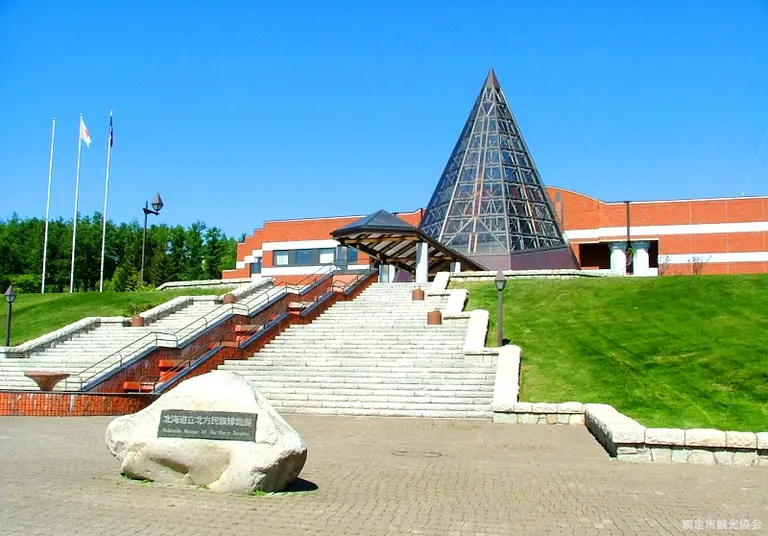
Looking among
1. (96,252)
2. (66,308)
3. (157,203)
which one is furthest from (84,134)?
(96,252)

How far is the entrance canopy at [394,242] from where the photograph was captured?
1145 inches

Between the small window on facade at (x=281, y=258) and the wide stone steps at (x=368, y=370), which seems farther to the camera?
the small window on facade at (x=281, y=258)

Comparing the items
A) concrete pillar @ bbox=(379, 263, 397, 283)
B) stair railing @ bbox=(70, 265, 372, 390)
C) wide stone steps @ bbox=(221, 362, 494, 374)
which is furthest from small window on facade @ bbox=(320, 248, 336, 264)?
wide stone steps @ bbox=(221, 362, 494, 374)

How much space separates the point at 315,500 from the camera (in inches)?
284

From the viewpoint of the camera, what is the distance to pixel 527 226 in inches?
1606

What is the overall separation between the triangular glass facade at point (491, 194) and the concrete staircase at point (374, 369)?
1546 cm

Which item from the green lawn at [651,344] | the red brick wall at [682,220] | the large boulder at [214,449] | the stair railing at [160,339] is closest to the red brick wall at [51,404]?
the stair railing at [160,339]

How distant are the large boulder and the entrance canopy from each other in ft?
70.0

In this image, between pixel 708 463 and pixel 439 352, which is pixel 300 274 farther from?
pixel 708 463

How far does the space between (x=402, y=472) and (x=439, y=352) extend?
10.5 meters

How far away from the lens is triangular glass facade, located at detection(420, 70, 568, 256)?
39.8m

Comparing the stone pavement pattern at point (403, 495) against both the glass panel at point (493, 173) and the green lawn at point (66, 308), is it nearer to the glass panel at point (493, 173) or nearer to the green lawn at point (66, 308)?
the green lawn at point (66, 308)

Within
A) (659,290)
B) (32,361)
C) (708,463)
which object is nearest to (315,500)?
(708,463)

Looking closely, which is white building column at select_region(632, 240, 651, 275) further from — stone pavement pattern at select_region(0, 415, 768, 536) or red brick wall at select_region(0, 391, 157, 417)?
red brick wall at select_region(0, 391, 157, 417)
